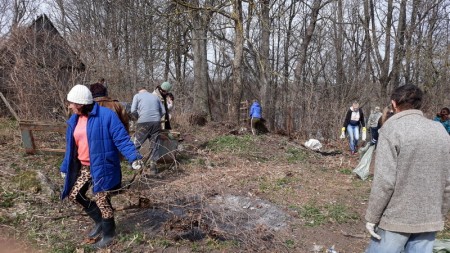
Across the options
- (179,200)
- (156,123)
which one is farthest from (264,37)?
(179,200)

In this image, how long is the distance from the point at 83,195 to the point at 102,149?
0.57 metres

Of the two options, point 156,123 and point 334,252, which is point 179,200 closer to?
point 334,252

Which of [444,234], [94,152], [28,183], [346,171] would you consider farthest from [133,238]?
[346,171]

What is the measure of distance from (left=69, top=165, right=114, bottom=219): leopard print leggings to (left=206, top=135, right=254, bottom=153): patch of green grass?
5989 mm

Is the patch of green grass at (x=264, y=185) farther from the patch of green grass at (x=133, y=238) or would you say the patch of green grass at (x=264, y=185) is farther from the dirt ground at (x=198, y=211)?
the patch of green grass at (x=133, y=238)

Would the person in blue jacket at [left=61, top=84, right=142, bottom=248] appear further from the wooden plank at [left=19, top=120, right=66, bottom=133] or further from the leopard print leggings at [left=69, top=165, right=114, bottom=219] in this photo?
the wooden plank at [left=19, top=120, right=66, bottom=133]

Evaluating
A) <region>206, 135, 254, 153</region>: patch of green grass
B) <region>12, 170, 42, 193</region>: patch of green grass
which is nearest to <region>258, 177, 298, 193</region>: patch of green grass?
<region>206, 135, 254, 153</region>: patch of green grass

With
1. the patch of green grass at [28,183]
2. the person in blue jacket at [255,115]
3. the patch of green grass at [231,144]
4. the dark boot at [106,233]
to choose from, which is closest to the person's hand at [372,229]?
the dark boot at [106,233]

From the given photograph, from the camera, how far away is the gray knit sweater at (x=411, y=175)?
2316 millimetres

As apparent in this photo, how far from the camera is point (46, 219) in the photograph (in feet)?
15.2

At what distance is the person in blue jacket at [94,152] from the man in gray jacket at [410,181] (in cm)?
224

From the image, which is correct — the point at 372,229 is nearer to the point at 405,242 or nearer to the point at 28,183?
the point at 405,242

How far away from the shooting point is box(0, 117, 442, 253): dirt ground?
13.7 ft

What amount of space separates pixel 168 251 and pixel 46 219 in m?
1.72
